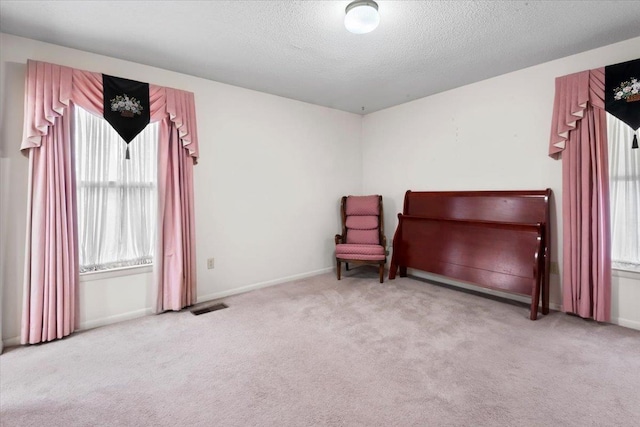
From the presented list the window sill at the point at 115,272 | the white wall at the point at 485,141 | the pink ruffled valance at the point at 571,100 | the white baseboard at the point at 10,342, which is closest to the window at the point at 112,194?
the window sill at the point at 115,272

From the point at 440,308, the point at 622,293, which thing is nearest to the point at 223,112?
the point at 440,308

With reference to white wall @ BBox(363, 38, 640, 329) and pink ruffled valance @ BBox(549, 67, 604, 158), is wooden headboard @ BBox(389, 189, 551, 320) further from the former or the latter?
pink ruffled valance @ BBox(549, 67, 604, 158)

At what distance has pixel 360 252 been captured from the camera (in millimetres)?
3850

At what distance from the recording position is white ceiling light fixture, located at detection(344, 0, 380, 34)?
1.91 m

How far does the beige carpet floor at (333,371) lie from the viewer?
61.4 inches

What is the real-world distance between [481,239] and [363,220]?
1498 mm

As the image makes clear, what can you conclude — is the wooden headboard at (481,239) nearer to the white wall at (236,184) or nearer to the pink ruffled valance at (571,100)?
the pink ruffled valance at (571,100)

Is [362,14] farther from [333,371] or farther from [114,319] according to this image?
[114,319]

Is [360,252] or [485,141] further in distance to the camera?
[360,252]

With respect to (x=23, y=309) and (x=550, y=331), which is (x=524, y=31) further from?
(x=23, y=309)

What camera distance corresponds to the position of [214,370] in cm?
196

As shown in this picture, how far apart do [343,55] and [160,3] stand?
146 cm

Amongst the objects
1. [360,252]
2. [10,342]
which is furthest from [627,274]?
[10,342]

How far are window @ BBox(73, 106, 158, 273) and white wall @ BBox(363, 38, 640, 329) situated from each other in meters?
3.07
